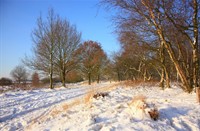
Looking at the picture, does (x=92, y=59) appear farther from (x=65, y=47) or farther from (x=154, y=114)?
(x=154, y=114)

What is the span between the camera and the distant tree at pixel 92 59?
39838 mm

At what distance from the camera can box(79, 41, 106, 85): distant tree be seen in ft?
131

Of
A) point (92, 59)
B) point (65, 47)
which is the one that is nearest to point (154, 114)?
point (65, 47)

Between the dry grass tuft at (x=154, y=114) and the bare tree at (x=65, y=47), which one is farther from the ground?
the bare tree at (x=65, y=47)

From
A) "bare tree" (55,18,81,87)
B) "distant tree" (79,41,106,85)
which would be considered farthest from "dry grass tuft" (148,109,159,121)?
"distant tree" (79,41,106,85)

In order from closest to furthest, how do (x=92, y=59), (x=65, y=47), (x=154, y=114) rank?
1. (x=154, y=114)
2. (x=65, y=47)
3. (x=92, y=59)

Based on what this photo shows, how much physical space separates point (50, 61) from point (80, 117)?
19.2 meters

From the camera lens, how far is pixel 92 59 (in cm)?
4081

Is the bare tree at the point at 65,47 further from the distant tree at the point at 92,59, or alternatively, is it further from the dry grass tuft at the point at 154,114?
the dry grass tuft at the point at 154,114

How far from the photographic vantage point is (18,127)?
6953mm

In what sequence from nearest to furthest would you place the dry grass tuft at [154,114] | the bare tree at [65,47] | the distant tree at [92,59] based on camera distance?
the dry grass tuft at [154,114], the bare tree at [65,47], the distant tree at [92,59]

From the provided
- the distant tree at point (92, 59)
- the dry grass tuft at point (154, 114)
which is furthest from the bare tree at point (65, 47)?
the dry grass tuft at point (154, 114)

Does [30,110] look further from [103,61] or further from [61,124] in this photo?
Answer: [103,61]

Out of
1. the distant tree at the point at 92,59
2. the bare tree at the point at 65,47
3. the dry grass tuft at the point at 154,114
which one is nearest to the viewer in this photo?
the dry grass tuft at the point at 154,114
